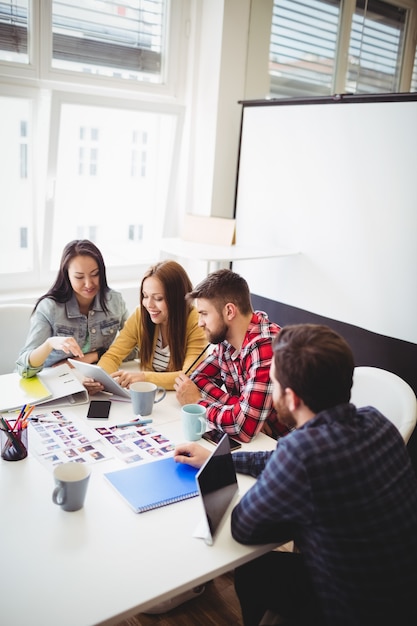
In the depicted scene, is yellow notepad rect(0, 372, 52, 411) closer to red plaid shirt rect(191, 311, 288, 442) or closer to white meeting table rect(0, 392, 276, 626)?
white meeting table rect(0, 392, 276, 626)

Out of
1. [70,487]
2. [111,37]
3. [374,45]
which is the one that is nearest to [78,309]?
[70,487]

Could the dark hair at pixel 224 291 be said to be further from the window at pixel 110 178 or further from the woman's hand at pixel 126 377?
the window at pixel 110 178

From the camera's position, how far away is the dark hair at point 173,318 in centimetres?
216

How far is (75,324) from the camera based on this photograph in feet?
7.41

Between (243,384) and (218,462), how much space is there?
1.89 ft

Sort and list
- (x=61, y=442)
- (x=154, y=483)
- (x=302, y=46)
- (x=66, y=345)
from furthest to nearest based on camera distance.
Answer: (x=302, y=46), (x=66, y=345), (x=61, y=442), (x=154, y=483)

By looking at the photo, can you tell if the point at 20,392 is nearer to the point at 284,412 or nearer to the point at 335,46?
the point at 284,412

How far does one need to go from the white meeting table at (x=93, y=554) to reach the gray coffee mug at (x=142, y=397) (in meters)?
0.35

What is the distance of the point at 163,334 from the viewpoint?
2.22 meters

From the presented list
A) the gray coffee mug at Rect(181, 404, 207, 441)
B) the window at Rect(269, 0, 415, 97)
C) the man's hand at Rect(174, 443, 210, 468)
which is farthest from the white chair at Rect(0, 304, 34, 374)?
the window at Rect(269, 0, 415, 97)

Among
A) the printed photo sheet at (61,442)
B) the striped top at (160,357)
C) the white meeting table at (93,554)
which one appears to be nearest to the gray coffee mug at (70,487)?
the white meeting table at (93,554)

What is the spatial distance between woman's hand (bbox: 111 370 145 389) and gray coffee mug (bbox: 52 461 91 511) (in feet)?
2.27

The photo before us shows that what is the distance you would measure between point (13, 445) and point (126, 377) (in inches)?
23.0

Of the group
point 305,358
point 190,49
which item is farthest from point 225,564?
point 190,49
